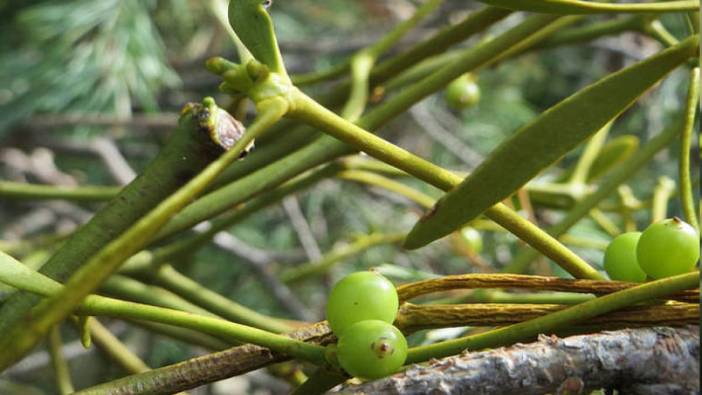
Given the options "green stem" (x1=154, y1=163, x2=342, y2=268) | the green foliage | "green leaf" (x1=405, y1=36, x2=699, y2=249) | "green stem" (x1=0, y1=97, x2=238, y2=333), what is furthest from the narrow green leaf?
the green foliage

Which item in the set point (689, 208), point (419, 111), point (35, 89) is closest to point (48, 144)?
point (35, 89)

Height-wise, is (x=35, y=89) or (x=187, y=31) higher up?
(x=187, y=31)

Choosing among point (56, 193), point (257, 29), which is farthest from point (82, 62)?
point (257, 29)

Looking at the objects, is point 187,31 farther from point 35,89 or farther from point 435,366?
point 435,366

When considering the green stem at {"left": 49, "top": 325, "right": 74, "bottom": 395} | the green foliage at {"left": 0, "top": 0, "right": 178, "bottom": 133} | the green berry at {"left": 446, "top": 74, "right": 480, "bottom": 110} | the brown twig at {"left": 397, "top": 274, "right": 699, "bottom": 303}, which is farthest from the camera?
the green foliage at {"left": 0, "top": 0, "right": 178, "bottom": 133}

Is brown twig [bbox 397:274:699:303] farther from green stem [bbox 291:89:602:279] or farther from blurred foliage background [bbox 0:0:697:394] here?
blurred foliage background [bbox 0:0:697:394]

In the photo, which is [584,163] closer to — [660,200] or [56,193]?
[660,200]

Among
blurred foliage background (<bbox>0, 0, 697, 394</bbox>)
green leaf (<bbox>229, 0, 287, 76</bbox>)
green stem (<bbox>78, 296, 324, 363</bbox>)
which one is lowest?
green stem (<bbox>78, 296, 324, 363</bbox>)
